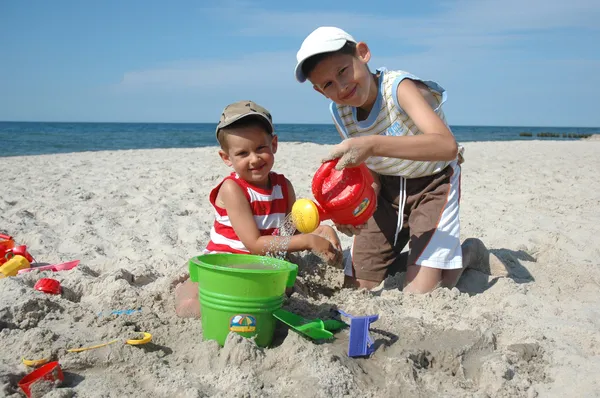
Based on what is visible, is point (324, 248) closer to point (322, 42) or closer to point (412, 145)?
point (412, 145)

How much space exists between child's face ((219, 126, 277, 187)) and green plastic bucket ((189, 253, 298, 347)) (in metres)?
0.71

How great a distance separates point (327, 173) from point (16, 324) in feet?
4.88

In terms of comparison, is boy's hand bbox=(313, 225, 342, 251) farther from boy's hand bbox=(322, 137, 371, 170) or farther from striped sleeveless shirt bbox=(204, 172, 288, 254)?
boy's hand bbox=(322, 137, 371, 170)

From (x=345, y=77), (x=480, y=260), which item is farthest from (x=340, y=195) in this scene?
(x=480, y=260)

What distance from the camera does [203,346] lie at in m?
2.04

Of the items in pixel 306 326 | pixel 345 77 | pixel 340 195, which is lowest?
pixel 306 326

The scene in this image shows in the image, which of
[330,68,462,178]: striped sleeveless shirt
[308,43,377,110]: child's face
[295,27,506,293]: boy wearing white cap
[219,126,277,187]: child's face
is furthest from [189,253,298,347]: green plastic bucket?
[330,68,462,178]: striped sleeveless shirt

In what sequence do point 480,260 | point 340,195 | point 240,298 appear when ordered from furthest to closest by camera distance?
point 480,260, point 340,195, point 240,298

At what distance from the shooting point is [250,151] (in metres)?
2.64

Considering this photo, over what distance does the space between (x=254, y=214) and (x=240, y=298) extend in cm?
80

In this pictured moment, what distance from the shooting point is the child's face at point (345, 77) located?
2568 mm

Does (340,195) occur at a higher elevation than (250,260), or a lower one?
higher

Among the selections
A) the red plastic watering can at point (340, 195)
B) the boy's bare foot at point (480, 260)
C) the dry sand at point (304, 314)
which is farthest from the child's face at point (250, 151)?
the boy's bare foot at point (480, 260)

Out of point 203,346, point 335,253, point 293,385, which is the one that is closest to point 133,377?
point 203,346
